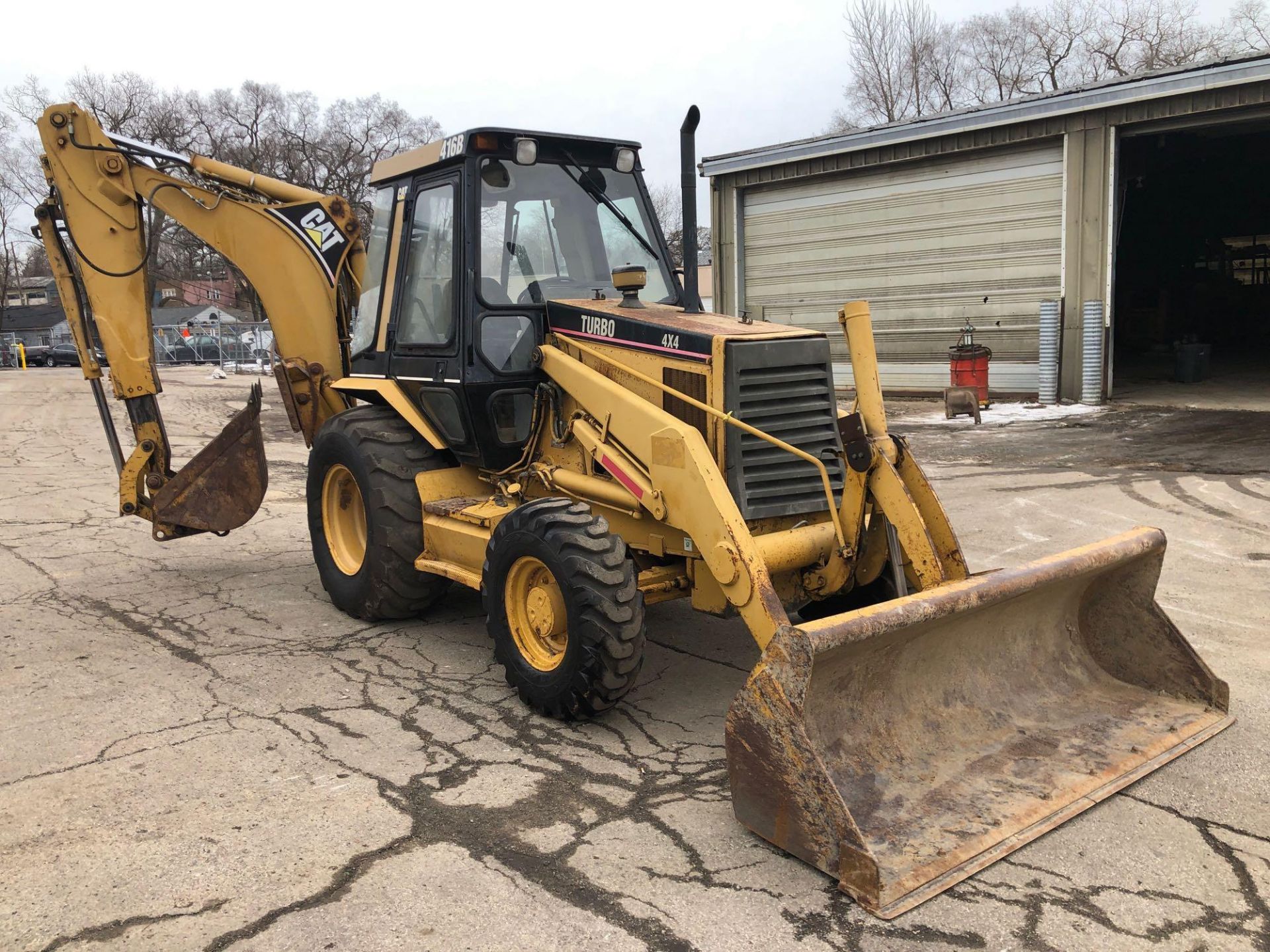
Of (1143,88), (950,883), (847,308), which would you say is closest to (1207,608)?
(847,308)

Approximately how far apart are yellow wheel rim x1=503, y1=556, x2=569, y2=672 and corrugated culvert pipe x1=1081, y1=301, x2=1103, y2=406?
1381 centimetres

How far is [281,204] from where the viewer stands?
22.5 feet

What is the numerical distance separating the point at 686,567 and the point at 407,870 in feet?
6.23

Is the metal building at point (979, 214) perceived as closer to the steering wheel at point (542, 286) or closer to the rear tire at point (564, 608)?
the steering wheel at point (542, 286)

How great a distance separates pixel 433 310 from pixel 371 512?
1.20 metres

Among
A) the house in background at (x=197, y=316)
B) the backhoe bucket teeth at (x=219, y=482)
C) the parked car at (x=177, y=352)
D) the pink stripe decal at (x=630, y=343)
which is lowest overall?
the backhoe bucket teeth at (x=219, y=482)

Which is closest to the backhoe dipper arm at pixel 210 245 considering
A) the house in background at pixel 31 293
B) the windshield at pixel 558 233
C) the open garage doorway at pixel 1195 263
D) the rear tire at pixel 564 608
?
the windshield at pixel 558 233

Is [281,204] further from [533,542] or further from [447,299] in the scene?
[533,542]

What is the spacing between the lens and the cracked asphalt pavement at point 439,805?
3041 millimetres

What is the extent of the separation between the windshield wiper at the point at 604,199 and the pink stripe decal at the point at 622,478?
1668 millimetres

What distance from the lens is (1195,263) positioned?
28250mm

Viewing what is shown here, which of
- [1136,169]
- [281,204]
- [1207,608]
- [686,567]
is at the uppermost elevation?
[1136,169]

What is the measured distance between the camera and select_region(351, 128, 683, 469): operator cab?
17.5ft

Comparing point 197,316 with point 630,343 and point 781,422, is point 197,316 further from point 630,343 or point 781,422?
point 781,422
